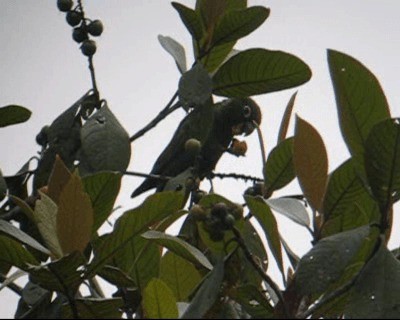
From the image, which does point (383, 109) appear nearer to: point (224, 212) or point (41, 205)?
point (224, 212)

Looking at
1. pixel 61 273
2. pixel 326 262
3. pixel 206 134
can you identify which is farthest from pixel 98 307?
pixel 206 134

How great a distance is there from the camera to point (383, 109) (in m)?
1.21

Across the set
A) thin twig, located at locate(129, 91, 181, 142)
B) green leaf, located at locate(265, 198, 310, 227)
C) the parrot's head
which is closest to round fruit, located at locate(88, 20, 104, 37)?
thin twig, located at locate(129, 91, 181, 142)

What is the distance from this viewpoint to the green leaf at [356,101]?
1.20 metres

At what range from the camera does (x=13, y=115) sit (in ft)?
6.39

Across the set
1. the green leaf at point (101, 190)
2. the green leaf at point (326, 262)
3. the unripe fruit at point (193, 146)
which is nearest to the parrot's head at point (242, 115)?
the unripe fruit at point (193, 146)

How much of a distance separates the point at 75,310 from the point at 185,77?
0.68 m

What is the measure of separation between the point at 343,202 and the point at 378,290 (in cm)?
26

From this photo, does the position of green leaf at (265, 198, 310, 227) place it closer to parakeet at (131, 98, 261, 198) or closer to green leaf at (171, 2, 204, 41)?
parakeet at (131, 98, 261, 198)

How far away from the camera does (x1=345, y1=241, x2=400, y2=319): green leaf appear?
1.04 meters

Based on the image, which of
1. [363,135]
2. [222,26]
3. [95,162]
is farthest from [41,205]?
[222,26]

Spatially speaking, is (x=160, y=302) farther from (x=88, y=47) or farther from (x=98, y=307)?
(x=88, y=47)

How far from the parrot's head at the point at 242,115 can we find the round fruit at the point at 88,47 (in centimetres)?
41

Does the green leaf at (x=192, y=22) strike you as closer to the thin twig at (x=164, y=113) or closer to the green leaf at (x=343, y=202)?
the thin twig at (x=164, y=113)
